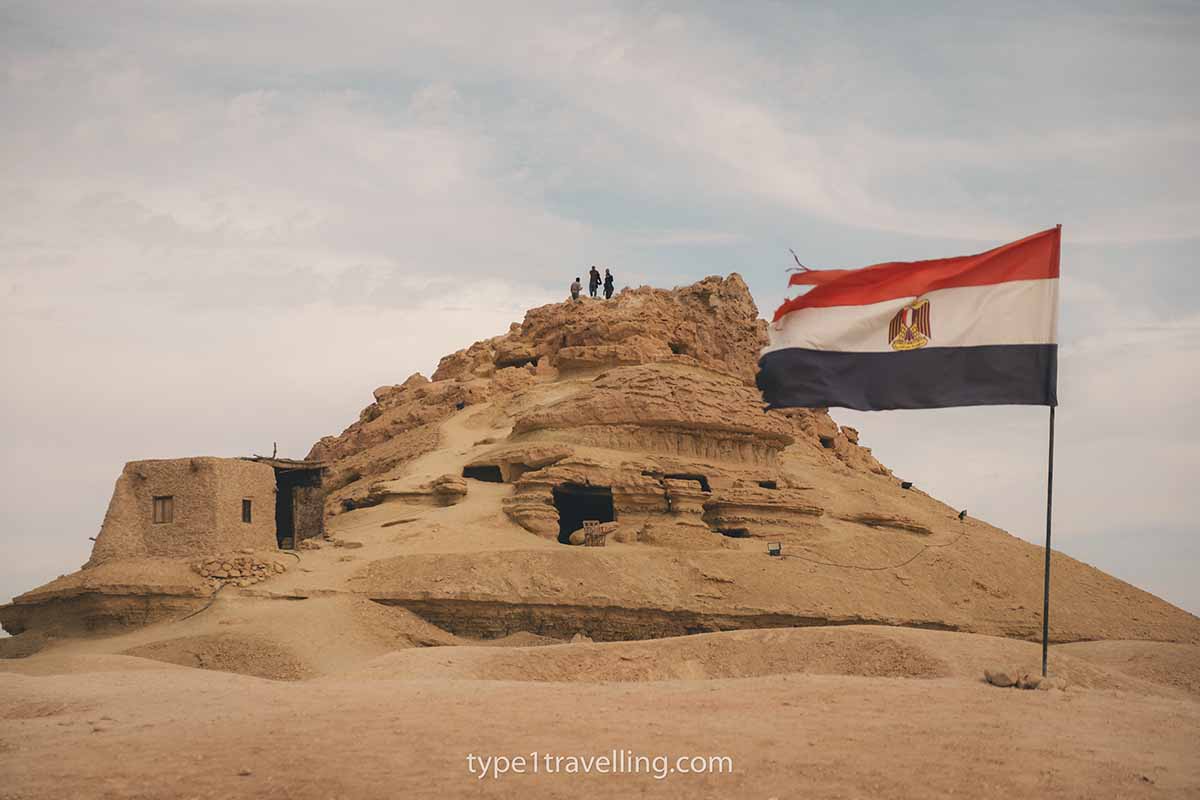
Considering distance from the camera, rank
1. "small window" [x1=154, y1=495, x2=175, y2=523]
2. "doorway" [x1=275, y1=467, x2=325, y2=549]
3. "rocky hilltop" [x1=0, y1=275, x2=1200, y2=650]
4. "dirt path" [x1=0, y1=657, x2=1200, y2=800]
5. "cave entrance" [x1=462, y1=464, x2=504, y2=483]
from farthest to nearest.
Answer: "cave entrance" [x1=462, y1=464, x2=504, y2=483]
"doorway" [x1=275, y1=467, x2=325, y2=549]
"small window" [x1=154, y1=495, x2=175, y2=523]
"rocky hilltop" [x1=0, y1=275, x2=1200, y2=650]
"dirt path" [x1=0, y1=657, x2=1200, y2=800]

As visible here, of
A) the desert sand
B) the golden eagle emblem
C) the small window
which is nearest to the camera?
the desert sand

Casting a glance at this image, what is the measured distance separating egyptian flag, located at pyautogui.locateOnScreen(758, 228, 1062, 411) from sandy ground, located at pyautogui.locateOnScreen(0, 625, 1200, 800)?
3.85 metres

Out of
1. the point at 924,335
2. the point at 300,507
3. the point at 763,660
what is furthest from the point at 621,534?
the point at 924,335

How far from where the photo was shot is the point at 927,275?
17219mm

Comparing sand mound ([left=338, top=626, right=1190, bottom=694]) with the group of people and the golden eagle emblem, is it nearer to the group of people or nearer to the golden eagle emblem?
the golden eagle emblem

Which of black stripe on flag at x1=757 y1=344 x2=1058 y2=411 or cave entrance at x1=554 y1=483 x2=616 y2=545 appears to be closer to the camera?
black stripe on flag at x1=757 y1=344 x2=1058 y2=411

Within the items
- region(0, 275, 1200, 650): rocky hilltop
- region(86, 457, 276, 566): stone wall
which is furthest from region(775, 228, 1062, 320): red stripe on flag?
region(86, 457, 276, 566): stone wall

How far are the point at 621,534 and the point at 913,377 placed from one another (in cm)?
1257

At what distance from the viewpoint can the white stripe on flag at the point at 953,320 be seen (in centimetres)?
1645

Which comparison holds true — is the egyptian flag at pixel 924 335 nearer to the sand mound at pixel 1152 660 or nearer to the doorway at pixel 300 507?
the sand mound at pixel 1152 660

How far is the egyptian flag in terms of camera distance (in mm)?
16406

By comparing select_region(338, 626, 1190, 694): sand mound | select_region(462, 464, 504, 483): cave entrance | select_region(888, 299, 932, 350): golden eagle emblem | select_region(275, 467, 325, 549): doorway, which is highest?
select_region(888, 299, 932, 350): golden eagle emblem

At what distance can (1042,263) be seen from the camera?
16531 millimetres

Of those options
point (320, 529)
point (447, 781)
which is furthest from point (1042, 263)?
point (320, 529)
